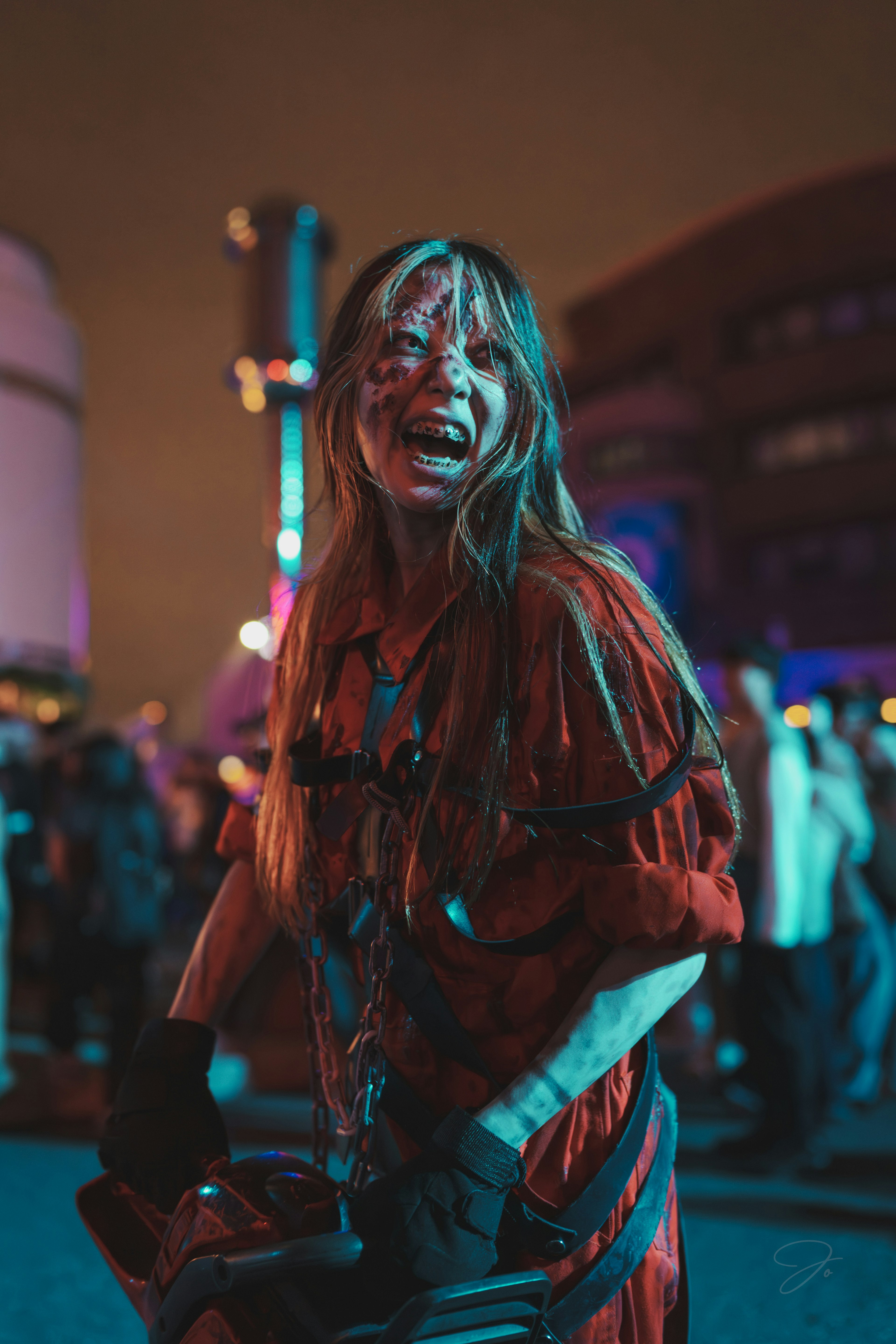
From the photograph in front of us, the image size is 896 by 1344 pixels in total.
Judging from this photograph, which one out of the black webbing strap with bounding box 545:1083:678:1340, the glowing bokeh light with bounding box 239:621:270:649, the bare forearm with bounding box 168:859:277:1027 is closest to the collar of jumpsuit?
the bare forearm with bounding box 168:859:277:1027

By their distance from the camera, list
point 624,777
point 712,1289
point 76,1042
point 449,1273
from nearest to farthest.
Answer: point 449,1273 → point 624,777 → point 712,1289 → point 76,1042

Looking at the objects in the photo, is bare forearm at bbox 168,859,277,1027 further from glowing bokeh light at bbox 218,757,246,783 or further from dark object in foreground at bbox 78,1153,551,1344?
glowing bokeh light at bbox 218,757,246,783

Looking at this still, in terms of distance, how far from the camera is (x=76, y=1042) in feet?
18.4

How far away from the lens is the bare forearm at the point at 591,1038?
3.26ft

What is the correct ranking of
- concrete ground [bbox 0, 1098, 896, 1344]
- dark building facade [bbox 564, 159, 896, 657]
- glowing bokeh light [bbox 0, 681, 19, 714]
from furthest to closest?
1. dark building facade [bbox 564, 159, 896, 657]
2. glowing bokeh light [bbox 0, 681, 19, 714]
3. concrete ground [bbox 0, 1098, 896, 1344]

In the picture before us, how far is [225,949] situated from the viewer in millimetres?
1346

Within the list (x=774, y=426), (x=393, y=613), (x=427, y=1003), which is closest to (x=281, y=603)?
(x=393, y=613)

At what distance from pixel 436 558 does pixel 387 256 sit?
0.41 m

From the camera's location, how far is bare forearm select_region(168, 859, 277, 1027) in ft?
4.33

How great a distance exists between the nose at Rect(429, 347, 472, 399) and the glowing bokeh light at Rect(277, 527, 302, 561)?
413 centimetres

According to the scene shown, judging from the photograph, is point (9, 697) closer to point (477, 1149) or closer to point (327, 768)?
point (327, 768)

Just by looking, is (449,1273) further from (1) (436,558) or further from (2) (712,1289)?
(2) (712,1289)

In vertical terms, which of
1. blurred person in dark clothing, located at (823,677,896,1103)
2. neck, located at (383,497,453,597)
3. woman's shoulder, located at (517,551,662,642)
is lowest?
blurred person in dark clothing, located at (823,677,896,1103)

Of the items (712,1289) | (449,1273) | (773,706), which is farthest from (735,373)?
(449,1273)
